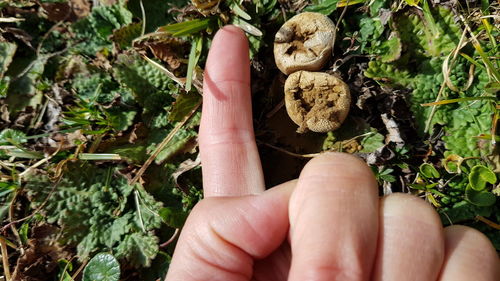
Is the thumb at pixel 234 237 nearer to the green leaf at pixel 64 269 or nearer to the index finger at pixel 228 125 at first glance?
the index finger at pixel 228 125

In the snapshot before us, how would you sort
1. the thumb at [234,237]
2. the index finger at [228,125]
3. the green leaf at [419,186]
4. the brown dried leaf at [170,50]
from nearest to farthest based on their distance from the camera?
the thumb at [234,237] → the index finger at [228,125] → the green leaf at [419,186] → the brown dried leaf at [170,50]

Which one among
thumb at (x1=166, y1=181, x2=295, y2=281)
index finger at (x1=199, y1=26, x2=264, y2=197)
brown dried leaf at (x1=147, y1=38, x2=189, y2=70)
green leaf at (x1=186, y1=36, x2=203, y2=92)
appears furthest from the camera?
brown dried leaf at (x1=147, y1=38, x2=189, y2=70)

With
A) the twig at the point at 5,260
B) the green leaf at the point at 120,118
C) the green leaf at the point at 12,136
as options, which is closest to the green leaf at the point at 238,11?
the green leaf at the point at 120,118

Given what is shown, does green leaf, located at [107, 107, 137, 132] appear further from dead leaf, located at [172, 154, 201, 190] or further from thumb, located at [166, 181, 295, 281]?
thumb, located at [166, 181, 295, 281]

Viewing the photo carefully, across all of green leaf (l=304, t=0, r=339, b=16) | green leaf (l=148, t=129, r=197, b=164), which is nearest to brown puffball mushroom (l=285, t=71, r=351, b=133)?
green leaf (l=304, t=0, r=339, b=16)

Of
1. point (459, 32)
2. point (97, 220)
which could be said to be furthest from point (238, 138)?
point (459, 32)

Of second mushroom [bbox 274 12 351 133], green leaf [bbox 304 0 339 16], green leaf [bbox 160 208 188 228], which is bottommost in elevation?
green leaf [bbox 160 208 188 228]

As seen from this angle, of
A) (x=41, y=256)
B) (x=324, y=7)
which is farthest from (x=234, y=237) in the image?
(x=41, y=256)
